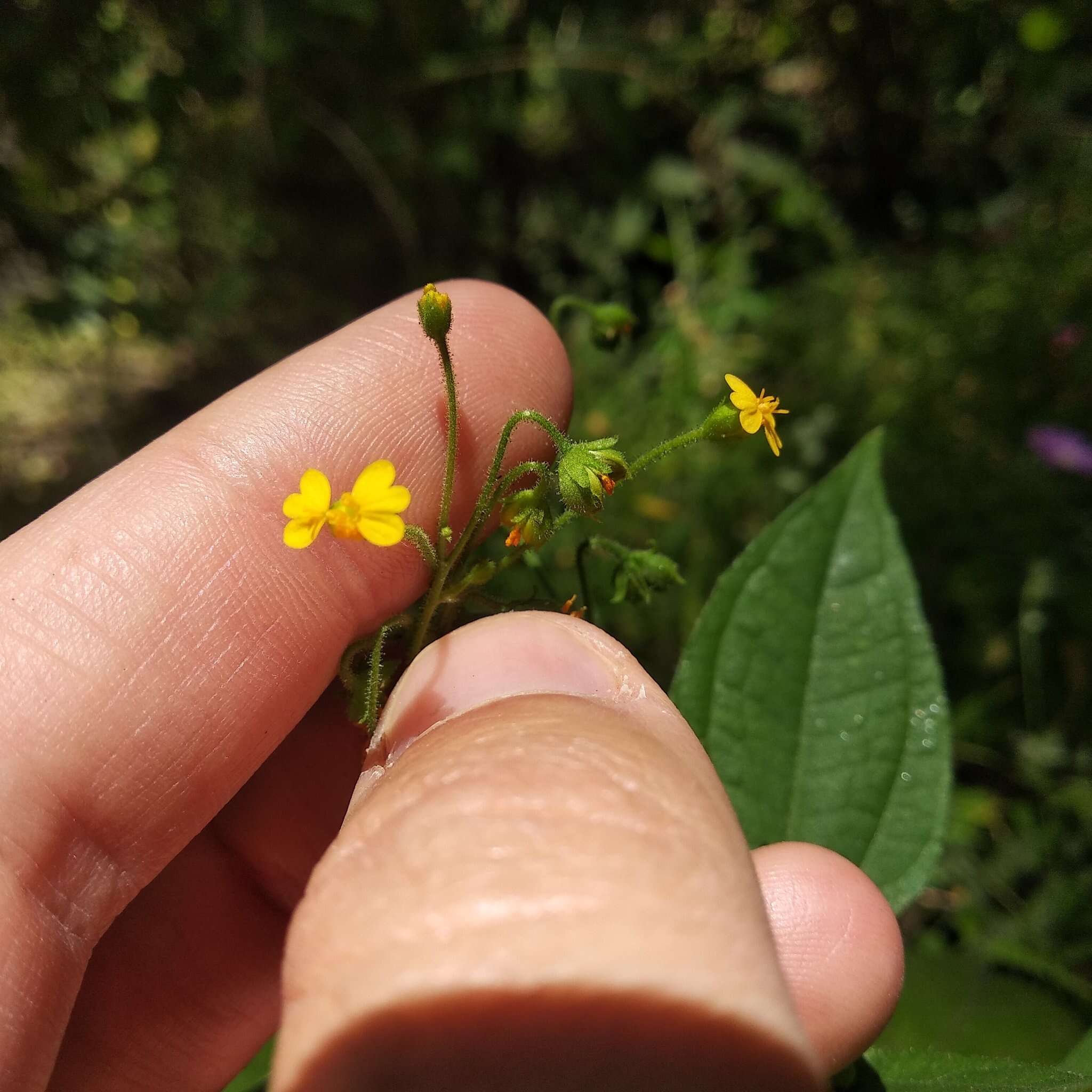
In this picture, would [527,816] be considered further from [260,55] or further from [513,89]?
[513,89]

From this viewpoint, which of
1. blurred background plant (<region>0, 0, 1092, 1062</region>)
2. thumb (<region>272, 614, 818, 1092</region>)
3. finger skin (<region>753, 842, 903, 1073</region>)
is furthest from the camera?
blurred background plant (<region>0, 0, 1092, 1062</region>)

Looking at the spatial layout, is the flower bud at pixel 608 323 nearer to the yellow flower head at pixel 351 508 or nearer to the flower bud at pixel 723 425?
the flower bud at pixel 723 425

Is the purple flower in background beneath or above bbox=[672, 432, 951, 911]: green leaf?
beneath

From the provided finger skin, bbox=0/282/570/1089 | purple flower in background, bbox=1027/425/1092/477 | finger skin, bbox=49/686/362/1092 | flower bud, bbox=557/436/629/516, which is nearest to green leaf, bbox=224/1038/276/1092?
finger skin, bbox=49/686/362/1092

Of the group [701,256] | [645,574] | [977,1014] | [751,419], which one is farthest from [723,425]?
[701,256]

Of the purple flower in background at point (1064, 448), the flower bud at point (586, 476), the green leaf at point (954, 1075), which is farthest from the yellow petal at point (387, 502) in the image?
the purple flower in background at point (1064, 448)

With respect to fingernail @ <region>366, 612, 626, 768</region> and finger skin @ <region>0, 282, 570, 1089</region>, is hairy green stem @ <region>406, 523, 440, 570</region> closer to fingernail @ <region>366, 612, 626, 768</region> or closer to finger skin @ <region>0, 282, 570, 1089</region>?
fingernail @ <region>366, 612, 626, 768</region>
